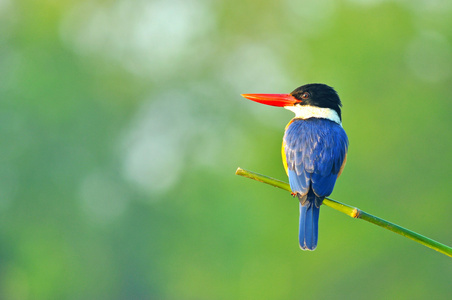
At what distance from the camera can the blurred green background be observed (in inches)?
808

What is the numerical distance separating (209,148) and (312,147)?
22.3 meters

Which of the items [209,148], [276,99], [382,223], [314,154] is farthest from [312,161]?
[209,148]

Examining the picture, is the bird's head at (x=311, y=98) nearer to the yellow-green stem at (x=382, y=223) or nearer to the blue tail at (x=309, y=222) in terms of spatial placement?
the blue tail at (x=309, y=222)

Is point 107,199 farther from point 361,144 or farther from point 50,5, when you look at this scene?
point 361,144

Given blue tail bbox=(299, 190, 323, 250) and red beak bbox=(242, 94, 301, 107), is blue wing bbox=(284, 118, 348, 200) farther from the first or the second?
red beak bbox=(242, 94, 301, 107)

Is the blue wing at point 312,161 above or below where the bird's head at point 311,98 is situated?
below

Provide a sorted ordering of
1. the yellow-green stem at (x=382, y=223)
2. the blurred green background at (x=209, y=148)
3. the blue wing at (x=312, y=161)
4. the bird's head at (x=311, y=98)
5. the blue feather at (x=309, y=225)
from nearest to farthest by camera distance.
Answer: the yellow-green stem at (x=382, y=223) → the blue feather at (x=309, y=225) → the blue wing at (x=312, y=161) → the bird's head at (x=311, y=98) → the blurred green background at (x=209, y=148)

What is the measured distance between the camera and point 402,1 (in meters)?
21.3

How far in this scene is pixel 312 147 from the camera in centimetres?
344

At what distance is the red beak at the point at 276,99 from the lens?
2.78 m

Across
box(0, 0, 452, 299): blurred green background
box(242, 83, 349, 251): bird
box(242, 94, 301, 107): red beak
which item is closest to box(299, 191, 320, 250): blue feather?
box(242, 83, 349, 251): bird

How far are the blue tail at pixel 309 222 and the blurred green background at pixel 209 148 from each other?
1662cm

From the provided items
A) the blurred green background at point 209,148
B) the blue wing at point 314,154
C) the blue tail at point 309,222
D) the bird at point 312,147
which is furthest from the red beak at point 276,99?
the blurred green background at point 209,148

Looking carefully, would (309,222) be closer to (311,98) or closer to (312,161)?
(312,161)
